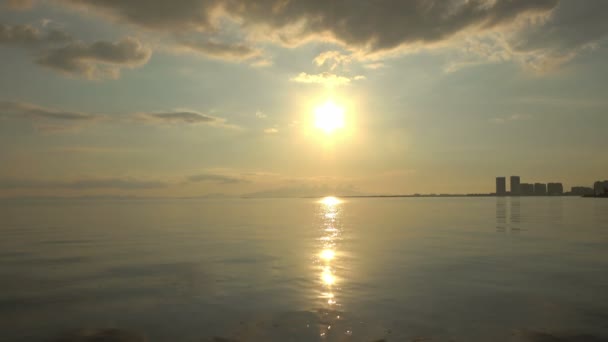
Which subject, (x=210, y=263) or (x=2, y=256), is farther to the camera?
(x=2, y=256)

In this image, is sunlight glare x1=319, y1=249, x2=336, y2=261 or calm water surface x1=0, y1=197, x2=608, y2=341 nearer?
calm water surface x1=0, y1=197, x2=608, y2=341

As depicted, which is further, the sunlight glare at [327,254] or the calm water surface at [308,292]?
the sunlight glare at [327,254]

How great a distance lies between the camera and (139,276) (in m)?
22.2

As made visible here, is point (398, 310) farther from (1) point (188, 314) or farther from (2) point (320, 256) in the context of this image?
(2) point (320, 256)

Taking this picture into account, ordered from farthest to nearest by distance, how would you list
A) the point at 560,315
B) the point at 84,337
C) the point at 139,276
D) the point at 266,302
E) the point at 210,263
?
the point at 210,263 → the point at 139,276 → the point at 266,302 → the point at 560,315 → the point at 84,337

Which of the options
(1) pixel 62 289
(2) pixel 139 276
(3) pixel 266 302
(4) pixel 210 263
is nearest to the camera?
(3) pixel 266 302

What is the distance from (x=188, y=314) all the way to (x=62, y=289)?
8.73m

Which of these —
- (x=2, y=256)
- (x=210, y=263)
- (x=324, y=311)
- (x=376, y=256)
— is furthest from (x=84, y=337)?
(x=2, y=256)

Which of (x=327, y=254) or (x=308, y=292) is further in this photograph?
(x=327, y=254)

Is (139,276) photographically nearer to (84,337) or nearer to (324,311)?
(84,337)

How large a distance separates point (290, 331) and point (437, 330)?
4818 millimetres

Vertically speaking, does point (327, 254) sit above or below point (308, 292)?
below

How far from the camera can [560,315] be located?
1425 cm

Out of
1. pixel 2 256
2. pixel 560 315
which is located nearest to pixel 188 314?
pixel 560 315
